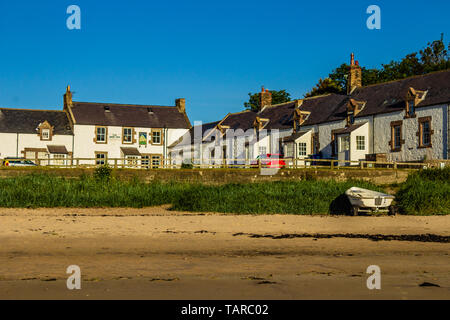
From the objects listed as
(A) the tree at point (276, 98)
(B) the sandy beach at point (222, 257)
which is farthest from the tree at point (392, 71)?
(B) the sandy beach at point (222, 257)

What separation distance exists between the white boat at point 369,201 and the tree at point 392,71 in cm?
3982

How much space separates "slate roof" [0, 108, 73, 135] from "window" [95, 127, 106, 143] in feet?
8.85

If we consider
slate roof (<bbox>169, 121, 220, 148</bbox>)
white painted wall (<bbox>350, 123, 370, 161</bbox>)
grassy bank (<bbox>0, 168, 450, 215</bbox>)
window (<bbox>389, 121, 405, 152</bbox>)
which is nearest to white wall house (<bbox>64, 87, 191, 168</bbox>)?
slate roof (<bbox>169, 121, 220, 148</bbox>)

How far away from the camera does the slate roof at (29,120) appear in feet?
174

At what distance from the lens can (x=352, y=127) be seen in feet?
147

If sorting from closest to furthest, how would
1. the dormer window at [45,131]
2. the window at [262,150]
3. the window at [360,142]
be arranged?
the window at [360,142], the dormer window at [45,131], the window at [262,150]

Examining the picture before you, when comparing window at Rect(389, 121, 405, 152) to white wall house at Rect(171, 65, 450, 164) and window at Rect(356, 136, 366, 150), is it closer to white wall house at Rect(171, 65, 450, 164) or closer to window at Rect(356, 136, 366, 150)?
white wall house at Rect(171, 65, 450, 164)

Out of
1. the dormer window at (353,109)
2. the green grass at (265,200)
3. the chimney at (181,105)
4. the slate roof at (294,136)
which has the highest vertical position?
the chimney at (181,105)

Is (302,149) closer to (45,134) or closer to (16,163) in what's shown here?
(16,163)

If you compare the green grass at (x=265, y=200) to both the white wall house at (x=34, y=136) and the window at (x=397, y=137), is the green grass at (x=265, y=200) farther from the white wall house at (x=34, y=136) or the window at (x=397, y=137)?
the white wall house at (x=34, y=136)

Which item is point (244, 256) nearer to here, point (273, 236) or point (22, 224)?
point (273, 236)

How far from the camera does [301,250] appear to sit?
14.3 metres

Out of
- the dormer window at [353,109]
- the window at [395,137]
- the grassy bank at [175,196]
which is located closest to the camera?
the grassy bank at [175,196]

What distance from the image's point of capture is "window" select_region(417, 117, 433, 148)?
3994 cm
